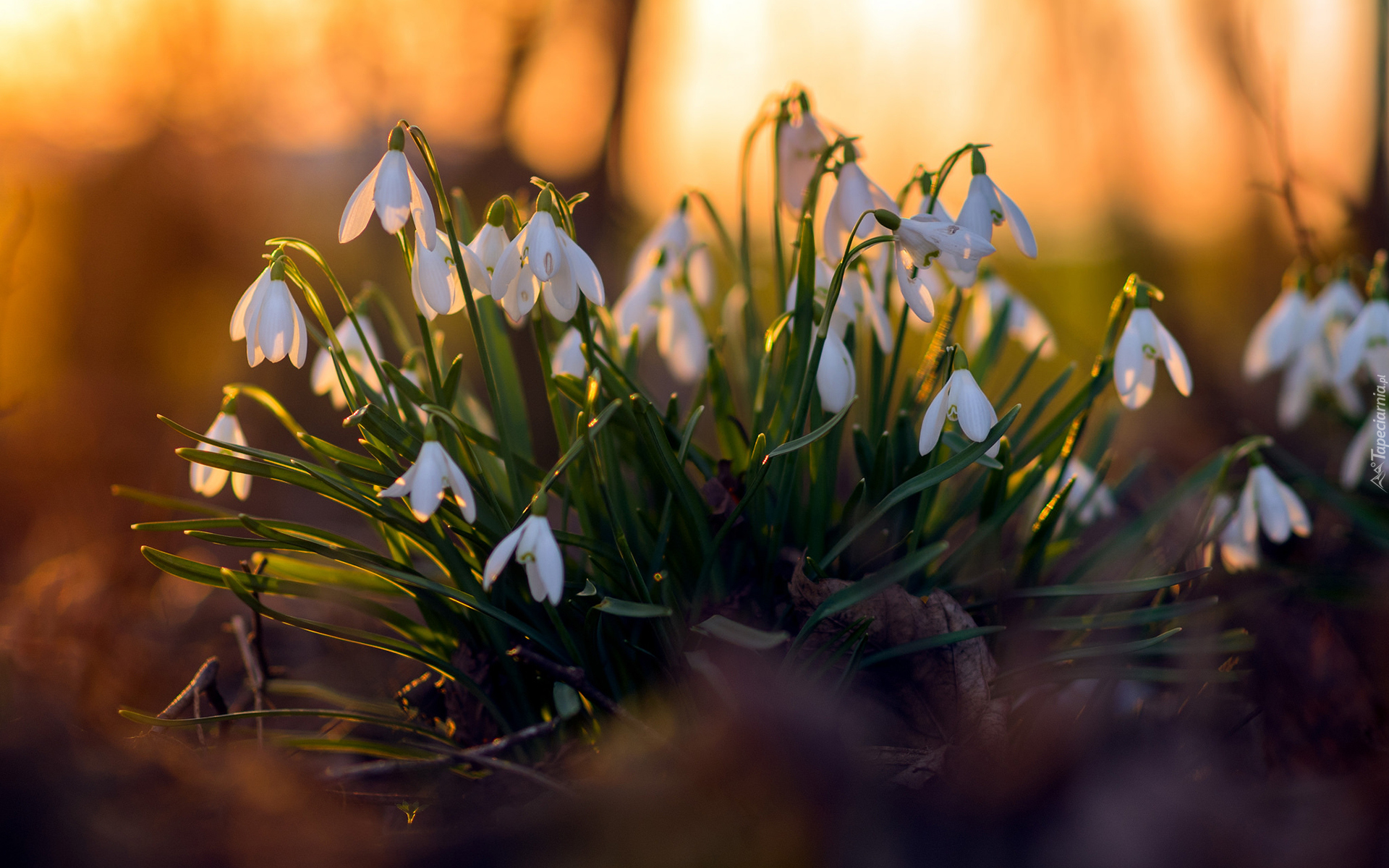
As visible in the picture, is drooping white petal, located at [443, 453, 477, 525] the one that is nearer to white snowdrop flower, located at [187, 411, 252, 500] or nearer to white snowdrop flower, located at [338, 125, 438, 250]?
white snowdrop flower, located at [338, 125, 438, 250]

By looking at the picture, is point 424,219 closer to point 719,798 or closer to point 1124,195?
point 719,798

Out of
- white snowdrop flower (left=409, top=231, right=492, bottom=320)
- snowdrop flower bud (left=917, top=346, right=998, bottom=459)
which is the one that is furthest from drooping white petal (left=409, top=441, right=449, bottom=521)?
snowdrop flower bud (left=917, top=346, right=998, bottom=459)

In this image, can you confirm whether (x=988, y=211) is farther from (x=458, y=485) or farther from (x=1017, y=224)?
(x=458, y=485)

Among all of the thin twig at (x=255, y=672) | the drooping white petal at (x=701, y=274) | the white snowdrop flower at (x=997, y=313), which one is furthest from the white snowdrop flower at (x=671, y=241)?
the thin twig at (x=255, y=672)

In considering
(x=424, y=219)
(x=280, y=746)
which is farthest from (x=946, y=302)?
(x=280, y=746)

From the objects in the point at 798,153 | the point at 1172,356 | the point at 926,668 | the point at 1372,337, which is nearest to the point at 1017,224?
the point at 1172,356

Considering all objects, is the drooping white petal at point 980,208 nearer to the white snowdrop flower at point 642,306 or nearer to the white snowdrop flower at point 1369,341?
the white snowdrop flower at point 642,306
